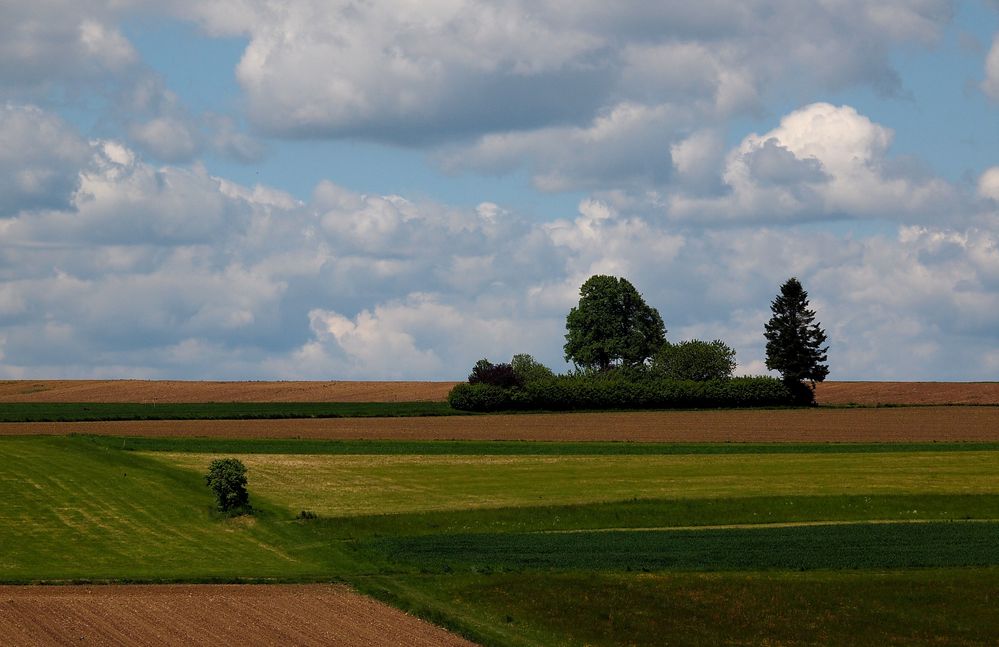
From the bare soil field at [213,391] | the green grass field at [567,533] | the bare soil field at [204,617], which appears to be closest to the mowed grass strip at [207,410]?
the bare soil field at [213,391]

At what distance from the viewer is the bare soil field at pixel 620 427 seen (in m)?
97.0

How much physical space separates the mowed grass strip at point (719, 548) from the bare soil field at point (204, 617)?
6.77 meters

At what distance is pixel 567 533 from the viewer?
52.7m

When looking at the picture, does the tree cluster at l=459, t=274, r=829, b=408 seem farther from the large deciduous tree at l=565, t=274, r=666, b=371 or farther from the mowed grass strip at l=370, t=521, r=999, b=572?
the mowed grass strip at l=370, t=521, r=999, b=572

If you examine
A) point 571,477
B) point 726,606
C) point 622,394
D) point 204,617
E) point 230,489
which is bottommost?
point 204,617

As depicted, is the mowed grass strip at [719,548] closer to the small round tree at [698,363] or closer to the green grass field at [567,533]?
the green grass field at [567,533]

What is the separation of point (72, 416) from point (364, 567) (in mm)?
76513

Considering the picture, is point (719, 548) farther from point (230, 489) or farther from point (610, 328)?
point (610, 328)

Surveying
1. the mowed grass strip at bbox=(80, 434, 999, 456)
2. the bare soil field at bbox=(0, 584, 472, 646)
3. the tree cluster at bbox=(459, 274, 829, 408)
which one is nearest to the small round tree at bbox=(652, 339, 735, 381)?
the tree cluster at bbox=(459, 274, 829, 408)

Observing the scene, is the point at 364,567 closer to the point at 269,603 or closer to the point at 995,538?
the point at 269,603

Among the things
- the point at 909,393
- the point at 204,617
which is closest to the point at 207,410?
the point at 909,393

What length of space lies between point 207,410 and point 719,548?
3361 inches

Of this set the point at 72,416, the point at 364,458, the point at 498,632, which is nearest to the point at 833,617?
the point at 498,632

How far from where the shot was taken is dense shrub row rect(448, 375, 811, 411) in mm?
130250
